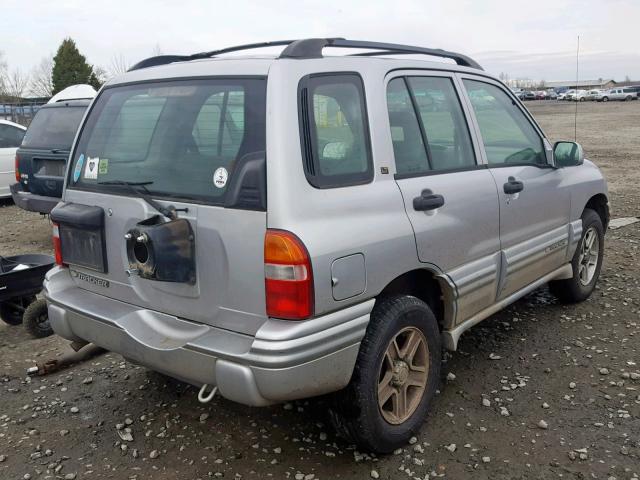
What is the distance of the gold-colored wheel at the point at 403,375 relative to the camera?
3080 mm

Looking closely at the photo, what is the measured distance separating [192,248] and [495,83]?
250 centimetres

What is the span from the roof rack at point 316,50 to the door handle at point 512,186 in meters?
0.83

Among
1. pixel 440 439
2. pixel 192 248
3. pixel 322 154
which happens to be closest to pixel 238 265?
pixel 192 248

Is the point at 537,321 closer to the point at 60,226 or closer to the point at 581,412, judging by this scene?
the point at 581,412

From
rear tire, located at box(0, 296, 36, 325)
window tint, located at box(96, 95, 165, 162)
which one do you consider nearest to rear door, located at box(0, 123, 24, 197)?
rear tire, located at box(0, 296, 36, 325)

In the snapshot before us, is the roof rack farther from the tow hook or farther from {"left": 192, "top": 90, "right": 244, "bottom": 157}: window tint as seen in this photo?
the tow hook

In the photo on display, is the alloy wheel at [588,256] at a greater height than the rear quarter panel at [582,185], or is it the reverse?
Result: the rear quarter panel at [582,185]

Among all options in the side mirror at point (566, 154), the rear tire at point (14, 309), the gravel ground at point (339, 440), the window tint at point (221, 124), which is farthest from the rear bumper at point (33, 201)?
the side mirror at point (566, 154)

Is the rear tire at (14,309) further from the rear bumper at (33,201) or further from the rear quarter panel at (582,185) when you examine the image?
the rear quarter panel at (582,185)

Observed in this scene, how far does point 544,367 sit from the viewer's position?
4.07m

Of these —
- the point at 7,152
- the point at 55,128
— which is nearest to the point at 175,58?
the point at 55,128

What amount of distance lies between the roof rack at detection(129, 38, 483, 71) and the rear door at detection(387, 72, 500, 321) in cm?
21

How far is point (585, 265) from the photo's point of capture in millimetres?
5203

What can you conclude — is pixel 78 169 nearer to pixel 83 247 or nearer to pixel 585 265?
pixel 83 247
